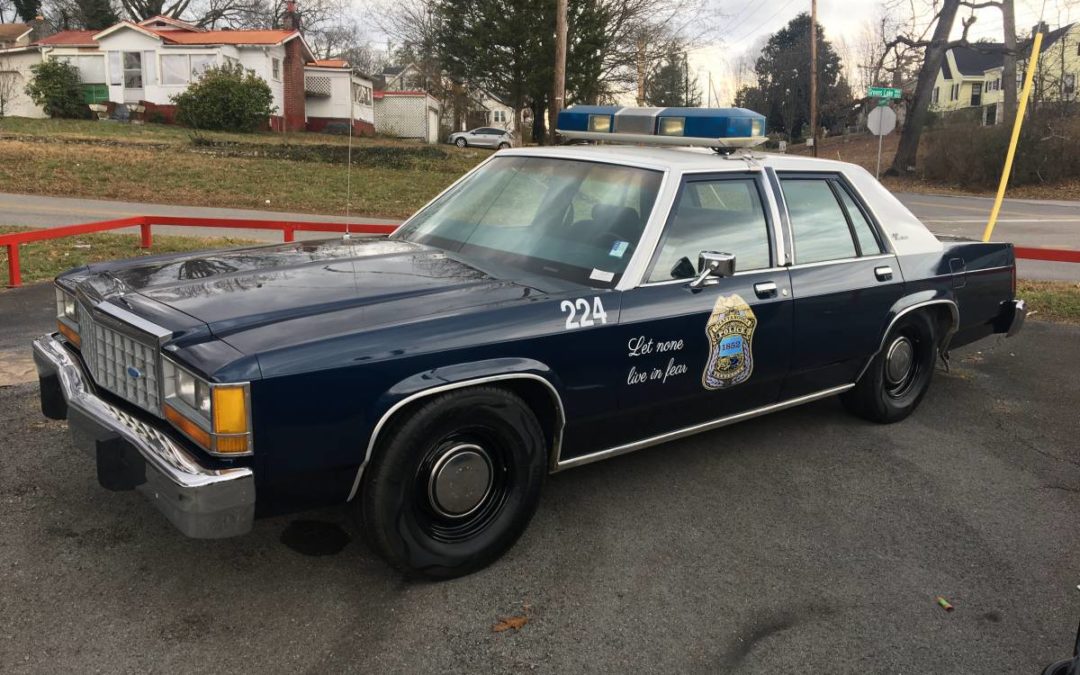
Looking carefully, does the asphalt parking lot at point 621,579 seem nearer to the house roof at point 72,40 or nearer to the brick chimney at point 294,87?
the brick chimney at point 294,87

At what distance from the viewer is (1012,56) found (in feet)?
114

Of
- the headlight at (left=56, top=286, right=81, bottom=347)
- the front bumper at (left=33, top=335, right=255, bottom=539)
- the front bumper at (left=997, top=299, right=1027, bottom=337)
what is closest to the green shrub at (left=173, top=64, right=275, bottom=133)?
the headlight at (left=56, top=286, right=81, bottom=347)

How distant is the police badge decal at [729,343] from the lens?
13.4 ft

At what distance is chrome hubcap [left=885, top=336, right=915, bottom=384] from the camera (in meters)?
5.25

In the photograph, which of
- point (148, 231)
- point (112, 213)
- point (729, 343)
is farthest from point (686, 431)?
point (112, 213)

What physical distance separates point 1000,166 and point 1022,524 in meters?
32.9

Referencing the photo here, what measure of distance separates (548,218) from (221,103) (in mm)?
31290

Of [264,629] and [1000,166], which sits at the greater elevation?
[1000,166]

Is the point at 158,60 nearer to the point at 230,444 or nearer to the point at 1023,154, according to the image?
the point at 1023,154

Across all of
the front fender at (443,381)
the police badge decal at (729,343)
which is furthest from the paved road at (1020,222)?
the front fender at (443,381)

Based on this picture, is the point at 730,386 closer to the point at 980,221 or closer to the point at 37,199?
the point at 37,199

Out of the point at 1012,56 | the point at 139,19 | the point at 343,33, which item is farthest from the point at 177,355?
the point at 343,33

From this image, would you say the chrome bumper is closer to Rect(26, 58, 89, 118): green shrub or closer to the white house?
the white house

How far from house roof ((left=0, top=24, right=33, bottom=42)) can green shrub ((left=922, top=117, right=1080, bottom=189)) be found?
50.6 m
